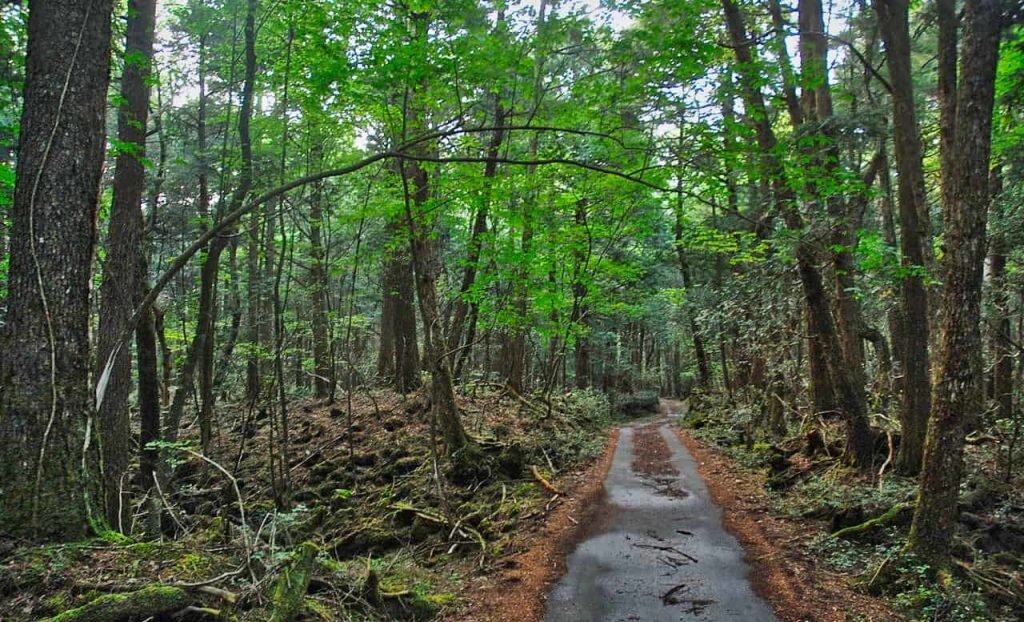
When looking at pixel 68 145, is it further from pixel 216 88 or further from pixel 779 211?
pixel 779 211

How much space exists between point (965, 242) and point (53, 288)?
8.28 metres

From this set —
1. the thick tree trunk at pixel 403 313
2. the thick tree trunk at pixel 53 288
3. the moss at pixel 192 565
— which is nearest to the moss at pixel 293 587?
the moss at pixel 192 565

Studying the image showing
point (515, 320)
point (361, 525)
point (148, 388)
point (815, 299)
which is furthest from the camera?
point (515, 320)

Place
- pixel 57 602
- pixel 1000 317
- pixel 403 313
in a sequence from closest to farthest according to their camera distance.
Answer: pixel 57 602, pixel 1000 317, pixel 403 313

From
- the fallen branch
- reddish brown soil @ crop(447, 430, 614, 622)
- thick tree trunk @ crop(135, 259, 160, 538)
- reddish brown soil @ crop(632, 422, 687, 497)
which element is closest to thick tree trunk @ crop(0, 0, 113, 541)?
reddish brown soil @ crop(447, 430, 614, 622)

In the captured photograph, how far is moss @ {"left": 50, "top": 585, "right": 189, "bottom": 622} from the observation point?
3.50m

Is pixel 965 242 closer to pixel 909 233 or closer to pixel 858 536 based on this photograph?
pixel 909 233

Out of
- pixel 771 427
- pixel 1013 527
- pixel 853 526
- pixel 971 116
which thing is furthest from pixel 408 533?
pixel 771 427

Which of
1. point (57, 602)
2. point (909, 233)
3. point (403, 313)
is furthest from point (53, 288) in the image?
point (403, 313)

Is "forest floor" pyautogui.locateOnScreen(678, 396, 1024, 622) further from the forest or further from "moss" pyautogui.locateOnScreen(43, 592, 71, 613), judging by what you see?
"moss" pyautogui.locateOnScreen(43, 592, 71, 613)

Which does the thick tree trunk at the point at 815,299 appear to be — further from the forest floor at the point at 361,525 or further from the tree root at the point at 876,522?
the forest floor at the point at 361,525

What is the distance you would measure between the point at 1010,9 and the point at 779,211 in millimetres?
5074

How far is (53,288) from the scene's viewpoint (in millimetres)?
4387

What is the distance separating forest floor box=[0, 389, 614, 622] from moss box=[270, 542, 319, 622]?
0.02 meters
